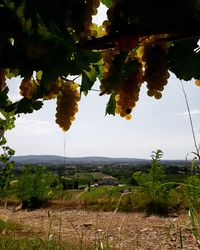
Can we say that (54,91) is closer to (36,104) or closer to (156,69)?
(36,104)

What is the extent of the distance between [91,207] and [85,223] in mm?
1651

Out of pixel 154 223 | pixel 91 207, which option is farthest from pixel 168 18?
pixel 91 207

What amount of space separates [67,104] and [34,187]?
8650 mm

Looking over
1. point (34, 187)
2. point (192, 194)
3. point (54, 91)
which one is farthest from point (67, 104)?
point (34, 187)

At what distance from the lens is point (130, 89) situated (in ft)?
3.13

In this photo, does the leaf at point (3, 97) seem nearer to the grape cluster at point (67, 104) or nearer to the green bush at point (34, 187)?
the grape cluster at point (67, 104)

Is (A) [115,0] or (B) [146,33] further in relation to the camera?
(A) [115,0]

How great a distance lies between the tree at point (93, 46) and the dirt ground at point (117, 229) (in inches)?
138

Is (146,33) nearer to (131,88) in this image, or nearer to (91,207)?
(131,88)

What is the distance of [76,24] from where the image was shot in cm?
84

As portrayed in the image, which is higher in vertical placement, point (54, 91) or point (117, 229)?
point (54, 91)

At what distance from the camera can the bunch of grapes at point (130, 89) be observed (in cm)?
95

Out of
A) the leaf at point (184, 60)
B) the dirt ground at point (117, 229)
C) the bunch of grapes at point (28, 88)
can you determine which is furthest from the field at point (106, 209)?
the leaf at point (184, 60)

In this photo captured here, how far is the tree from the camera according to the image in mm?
664
